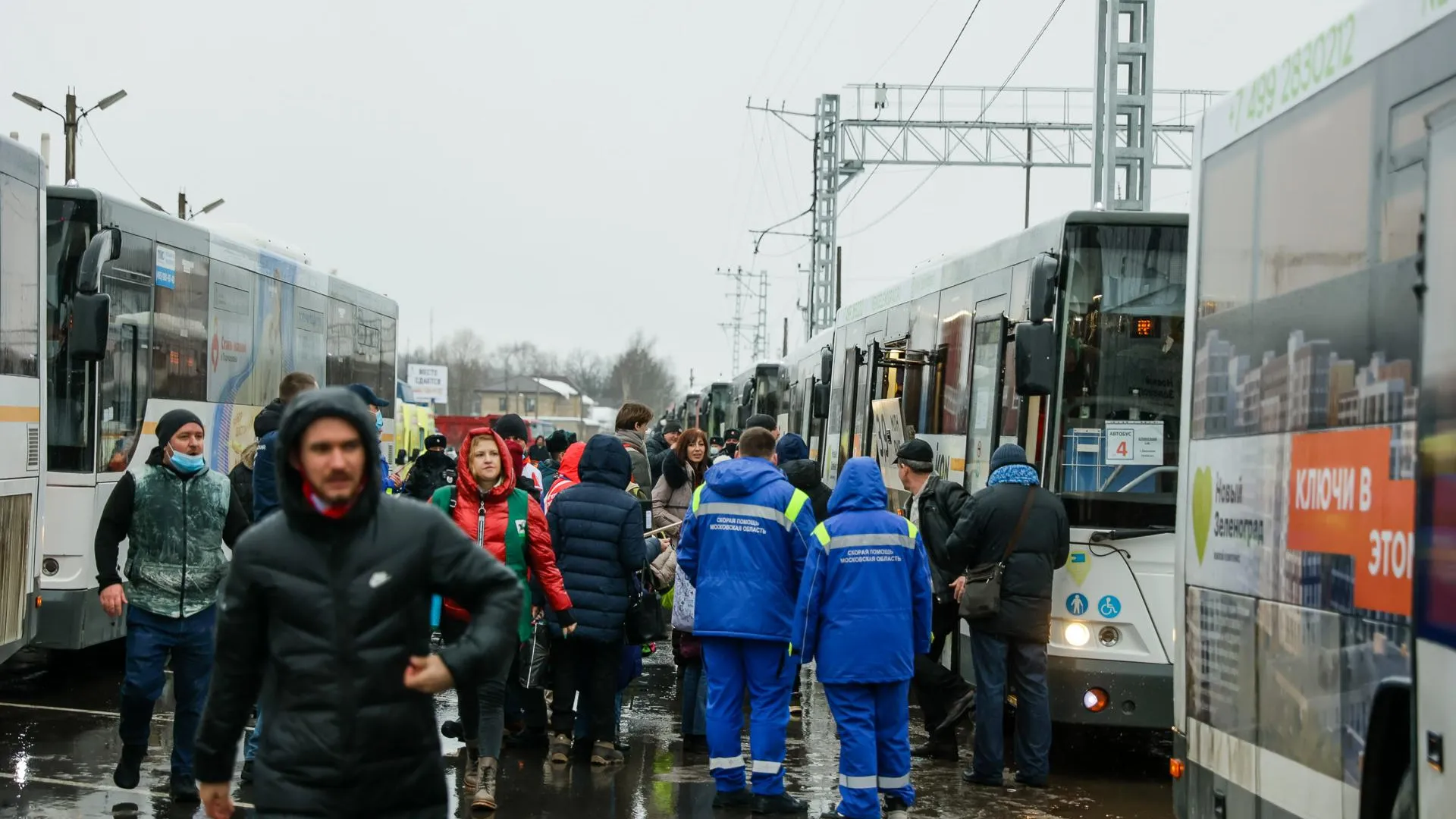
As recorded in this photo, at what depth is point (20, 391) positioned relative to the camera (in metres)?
9.68

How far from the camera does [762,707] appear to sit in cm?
873

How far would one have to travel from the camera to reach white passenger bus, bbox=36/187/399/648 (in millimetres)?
11766

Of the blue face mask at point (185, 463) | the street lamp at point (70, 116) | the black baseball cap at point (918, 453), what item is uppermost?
the street lamp at point (70, 116)

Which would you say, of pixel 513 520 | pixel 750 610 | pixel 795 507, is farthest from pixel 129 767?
pixel 795 507

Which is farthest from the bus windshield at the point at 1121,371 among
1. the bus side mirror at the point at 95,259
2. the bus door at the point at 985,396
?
the bus side mirror at the point at 95,259

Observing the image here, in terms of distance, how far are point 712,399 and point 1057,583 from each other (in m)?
33.7

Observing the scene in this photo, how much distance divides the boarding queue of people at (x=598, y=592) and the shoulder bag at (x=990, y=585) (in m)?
0.02

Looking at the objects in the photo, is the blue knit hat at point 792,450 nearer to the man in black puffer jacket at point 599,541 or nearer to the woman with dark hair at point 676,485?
the woman with dark hair at point 676,485

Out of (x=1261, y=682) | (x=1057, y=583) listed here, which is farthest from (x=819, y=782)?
(x=1261, y=682)

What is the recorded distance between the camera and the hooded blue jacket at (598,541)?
941 cm

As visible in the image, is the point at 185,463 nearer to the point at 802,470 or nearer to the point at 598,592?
the point at 598,592

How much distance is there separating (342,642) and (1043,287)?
639 cm

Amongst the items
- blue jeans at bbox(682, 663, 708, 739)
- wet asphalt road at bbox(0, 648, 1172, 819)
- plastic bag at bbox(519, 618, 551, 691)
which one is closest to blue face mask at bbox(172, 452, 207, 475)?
wet asphalt road at bbox(0, 648, 1172, 819)

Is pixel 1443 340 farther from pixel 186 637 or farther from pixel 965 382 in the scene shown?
pixel 965 382
